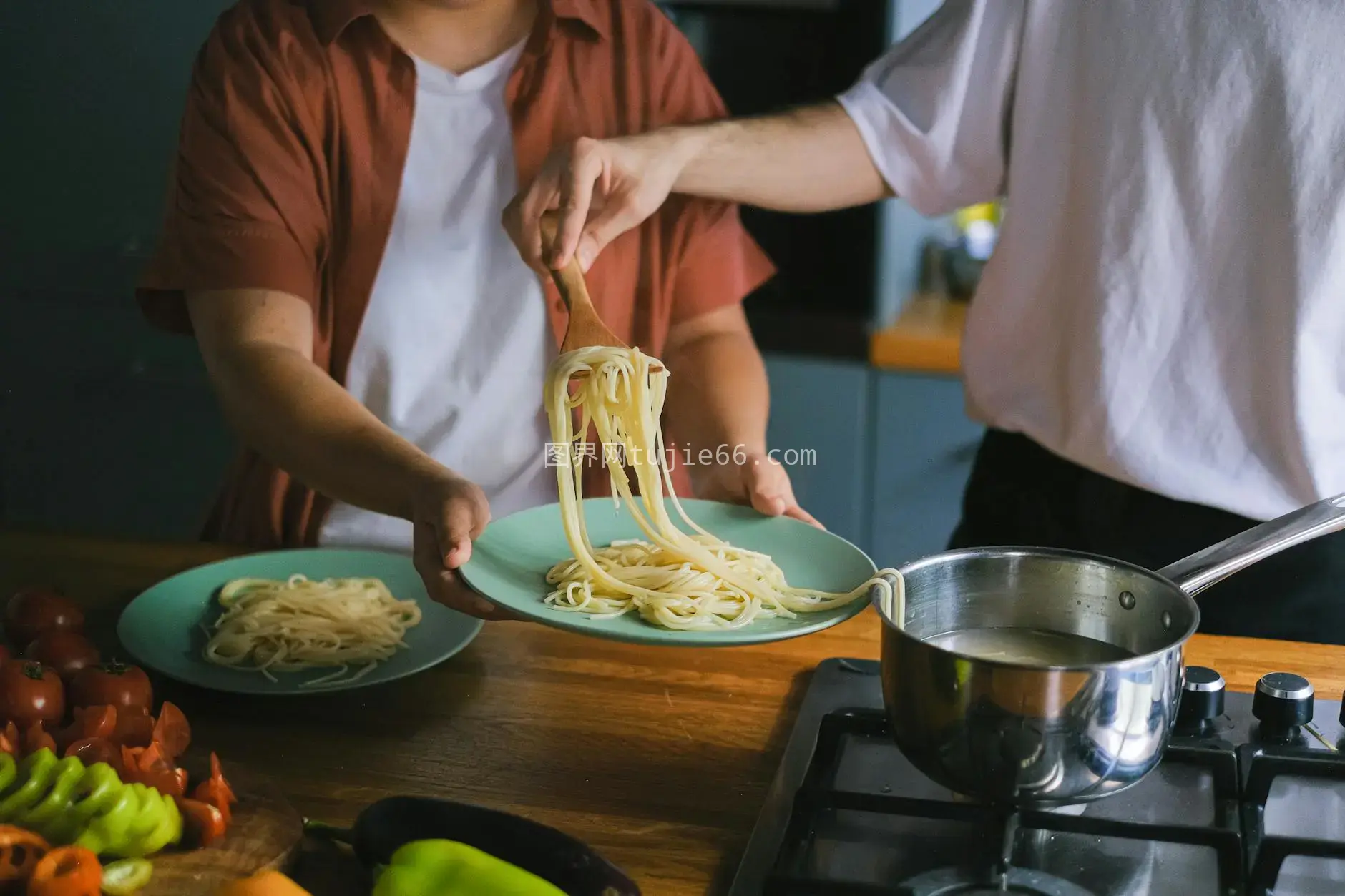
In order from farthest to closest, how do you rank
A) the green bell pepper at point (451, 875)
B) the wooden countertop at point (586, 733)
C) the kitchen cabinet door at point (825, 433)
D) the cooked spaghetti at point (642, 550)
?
the kitchen cabinet door at point (825, 433)
the cooked spaghetti at point (642, 550)
the wooden countertop at point (586, 733)
the green bell pepper at point (451, 875)

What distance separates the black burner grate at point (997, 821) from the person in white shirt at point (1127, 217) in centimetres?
49

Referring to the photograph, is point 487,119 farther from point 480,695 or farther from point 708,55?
point 480,695

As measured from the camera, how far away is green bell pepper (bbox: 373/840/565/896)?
87cm

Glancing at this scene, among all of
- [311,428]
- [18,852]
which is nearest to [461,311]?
[311,428]

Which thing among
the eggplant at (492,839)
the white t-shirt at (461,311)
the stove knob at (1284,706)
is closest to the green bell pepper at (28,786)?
the eggplant at (492,839)

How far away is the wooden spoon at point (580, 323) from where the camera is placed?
4.64ft

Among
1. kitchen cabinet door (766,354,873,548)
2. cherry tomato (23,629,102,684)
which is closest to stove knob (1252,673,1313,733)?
kitchen cabinet door (766,354,873,548)

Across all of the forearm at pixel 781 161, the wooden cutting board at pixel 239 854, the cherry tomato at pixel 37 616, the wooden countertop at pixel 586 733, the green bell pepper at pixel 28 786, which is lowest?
the wooden countertop at pixel 586 733

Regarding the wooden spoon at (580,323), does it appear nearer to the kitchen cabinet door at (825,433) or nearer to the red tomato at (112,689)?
the kitchen cabinet door at (825,433)

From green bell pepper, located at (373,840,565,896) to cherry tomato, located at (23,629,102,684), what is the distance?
50 cm

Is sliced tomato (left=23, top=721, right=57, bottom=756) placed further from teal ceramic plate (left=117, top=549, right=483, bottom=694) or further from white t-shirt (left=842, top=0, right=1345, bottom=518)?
white t-shirt (left=842, top=0, right=1345, bottom=518)

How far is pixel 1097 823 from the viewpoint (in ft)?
3.26

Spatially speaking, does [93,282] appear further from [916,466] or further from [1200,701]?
[1200,701]

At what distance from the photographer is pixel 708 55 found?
154 centimetres
